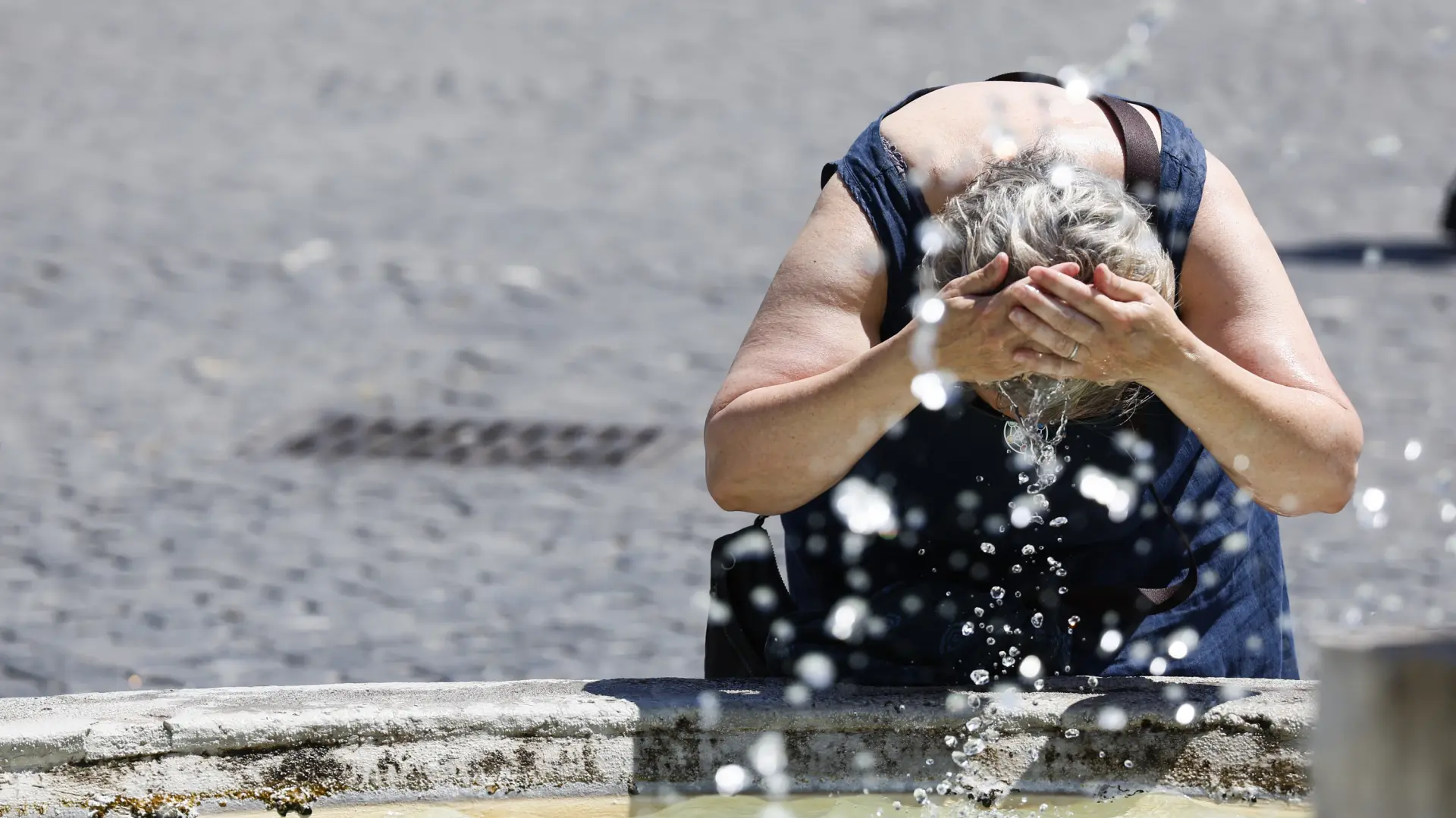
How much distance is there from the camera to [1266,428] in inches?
96.7

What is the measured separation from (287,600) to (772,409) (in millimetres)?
2484

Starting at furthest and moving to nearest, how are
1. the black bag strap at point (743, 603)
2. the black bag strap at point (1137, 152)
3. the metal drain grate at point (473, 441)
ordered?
the metal drain grate at point (473, 441), the black bag strap at point (743, 603), the black bag strap at point (1137, 152)

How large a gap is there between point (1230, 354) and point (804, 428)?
0.61 m

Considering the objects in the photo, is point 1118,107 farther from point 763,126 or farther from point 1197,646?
point 763,126

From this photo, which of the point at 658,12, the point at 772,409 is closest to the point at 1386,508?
the point at 772,409

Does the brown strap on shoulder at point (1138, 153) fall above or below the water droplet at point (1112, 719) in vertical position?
above

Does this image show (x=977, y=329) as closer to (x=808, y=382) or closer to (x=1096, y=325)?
(x=1096, y=325)

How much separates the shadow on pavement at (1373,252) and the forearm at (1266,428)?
6122mm

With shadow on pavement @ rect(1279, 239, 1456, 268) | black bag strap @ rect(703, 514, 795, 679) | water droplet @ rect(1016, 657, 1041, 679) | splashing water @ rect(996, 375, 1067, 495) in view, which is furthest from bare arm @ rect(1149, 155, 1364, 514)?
shadow on pavement @ rect(1279, 239, 1456, 268)

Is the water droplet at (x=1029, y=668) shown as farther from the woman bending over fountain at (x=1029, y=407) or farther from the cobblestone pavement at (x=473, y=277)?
the cobblestone pavement at (x=473, y=277)

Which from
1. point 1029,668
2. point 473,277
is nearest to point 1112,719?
point 1029,668

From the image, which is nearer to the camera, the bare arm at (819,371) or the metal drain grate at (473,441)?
the bare arm at (819,371)

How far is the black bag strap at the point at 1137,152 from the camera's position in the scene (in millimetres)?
2641

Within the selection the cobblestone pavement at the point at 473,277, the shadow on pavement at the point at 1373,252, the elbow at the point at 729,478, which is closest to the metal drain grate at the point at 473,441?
the cobblestone pavement at the point at 473,277
